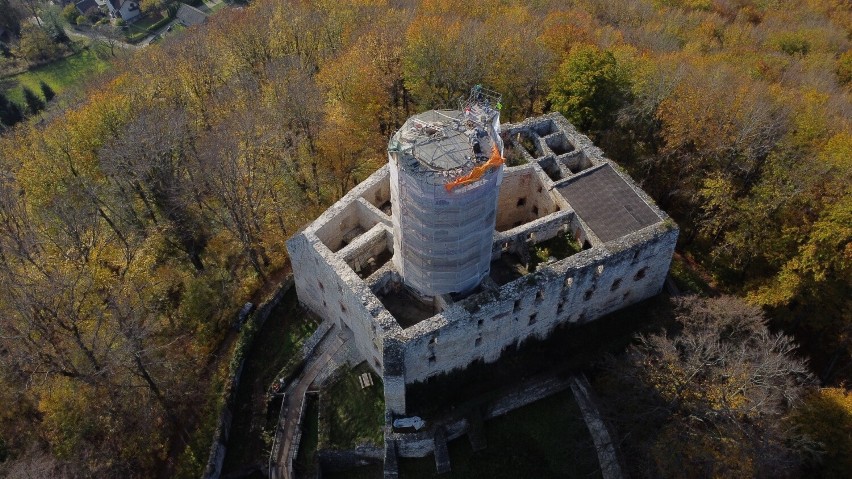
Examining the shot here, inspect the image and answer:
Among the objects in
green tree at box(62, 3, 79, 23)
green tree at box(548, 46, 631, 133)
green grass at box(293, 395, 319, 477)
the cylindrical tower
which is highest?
the cylindrical tower

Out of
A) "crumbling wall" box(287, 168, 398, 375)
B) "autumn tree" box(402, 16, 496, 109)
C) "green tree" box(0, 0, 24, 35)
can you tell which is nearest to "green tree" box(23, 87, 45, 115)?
"green tree" box(0, 0, 24, 35)

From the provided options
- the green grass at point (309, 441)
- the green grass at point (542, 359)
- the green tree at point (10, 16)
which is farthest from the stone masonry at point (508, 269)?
the green tree at point (10, 16)

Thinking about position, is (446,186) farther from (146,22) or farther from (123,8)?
(123,8)

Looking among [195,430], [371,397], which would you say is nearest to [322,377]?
[371,397]

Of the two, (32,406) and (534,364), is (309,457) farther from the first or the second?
(32,406)

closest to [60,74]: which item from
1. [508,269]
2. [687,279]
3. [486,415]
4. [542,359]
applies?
[508,269]

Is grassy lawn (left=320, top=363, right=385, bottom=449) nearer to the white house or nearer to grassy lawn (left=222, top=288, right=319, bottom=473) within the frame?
grassy lawn (left=222, top=288, right=319, bottom=473)
